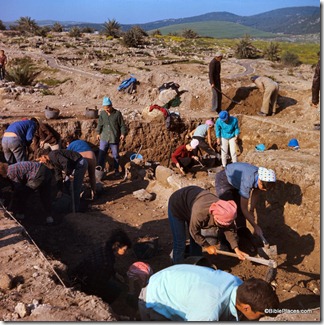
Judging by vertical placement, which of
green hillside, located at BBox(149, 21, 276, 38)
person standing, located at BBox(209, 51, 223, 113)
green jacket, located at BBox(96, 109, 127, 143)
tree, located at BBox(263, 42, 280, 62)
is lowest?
green jacket, located at BBox(96, 109, 127, 143)

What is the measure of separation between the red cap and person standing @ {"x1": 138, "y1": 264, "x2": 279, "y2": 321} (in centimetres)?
87

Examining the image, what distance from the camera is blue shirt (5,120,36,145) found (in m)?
6.52

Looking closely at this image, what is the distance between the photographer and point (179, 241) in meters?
4.33

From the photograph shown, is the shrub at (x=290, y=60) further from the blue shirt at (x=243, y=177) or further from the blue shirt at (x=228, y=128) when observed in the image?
the blue shirt at (x=243, y=177)

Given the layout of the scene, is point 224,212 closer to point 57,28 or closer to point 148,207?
point 148,207

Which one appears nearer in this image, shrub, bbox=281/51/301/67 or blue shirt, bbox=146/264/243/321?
blue shirt, bbox=146/264/243/321

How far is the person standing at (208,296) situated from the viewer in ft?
Answer: 7.68

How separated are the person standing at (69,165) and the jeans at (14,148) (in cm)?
61

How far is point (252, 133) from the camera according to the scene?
31.3 feet

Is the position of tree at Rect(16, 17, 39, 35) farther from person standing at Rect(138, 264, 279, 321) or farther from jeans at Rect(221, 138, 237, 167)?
person standing at Rect(138, 264, 279, 321)

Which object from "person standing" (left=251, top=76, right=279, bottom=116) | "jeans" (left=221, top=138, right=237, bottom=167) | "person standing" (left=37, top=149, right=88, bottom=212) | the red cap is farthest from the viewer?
"person standing" (left=251, top=76, right=279, bottom=116)

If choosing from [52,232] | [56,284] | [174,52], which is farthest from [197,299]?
[174,52]

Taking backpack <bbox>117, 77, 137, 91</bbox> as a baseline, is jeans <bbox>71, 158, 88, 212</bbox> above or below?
below

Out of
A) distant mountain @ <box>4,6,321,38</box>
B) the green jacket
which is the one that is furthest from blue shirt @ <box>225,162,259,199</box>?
distant mountain @ <box>4,6,321,38</box>
